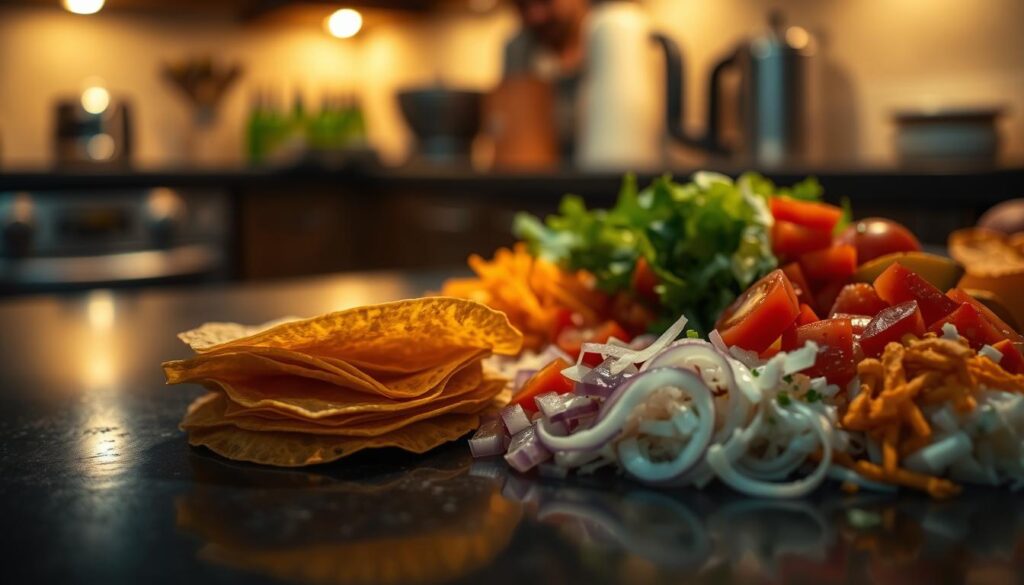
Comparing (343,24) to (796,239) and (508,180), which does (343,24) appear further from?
(796,239)

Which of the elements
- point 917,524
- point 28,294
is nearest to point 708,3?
point 28,294

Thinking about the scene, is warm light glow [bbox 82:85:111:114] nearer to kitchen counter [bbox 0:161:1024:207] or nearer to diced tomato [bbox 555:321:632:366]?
kitchen counter [bbox 0:161:1024:207]

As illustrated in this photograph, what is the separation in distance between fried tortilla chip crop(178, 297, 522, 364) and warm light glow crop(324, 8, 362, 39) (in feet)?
15.8

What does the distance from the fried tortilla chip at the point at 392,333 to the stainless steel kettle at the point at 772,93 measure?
7.48 ft

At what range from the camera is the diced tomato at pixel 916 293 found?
29.1 inches

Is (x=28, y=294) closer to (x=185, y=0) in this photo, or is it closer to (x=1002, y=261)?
(x=185, y=0)

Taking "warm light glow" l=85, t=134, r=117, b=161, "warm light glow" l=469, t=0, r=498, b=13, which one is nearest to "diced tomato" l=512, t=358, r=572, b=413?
"warm light glow" l=469, t=0, r=498, b=13

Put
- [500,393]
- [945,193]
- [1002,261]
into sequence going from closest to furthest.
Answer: [500,393]
[1002,261]
[945,193]

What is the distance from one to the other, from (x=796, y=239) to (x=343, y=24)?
193 inches

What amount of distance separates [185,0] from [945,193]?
3.85 metres

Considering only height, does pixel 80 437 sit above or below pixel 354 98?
below

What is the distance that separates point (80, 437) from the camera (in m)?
0.77

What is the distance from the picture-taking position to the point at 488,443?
2.28ft

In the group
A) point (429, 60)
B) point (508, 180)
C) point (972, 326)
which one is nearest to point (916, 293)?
point (972, 326)
